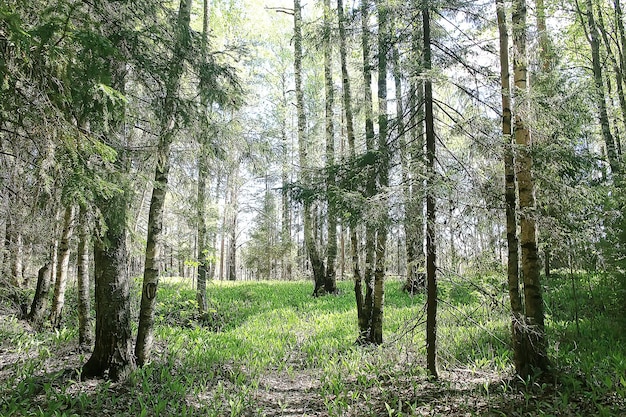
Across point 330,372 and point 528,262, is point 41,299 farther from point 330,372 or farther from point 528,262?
point 528,262

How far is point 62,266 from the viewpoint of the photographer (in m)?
7.14

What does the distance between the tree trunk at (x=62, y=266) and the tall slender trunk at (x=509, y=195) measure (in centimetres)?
644

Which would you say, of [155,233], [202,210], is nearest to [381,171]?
[155,233]

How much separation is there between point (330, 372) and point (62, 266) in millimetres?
5066

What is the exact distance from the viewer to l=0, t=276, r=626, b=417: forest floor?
4.41m

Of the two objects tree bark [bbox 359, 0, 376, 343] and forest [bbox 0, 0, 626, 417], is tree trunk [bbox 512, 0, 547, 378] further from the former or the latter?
tree bark [bbox 359, 0, 376, 343]

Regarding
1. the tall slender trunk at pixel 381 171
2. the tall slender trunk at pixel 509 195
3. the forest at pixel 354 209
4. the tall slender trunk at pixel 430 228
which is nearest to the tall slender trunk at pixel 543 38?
the forest at pixel 354 209

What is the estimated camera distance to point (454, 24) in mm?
5066

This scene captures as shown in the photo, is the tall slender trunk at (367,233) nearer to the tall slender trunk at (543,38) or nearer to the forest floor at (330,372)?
the forest floor at (330,372)

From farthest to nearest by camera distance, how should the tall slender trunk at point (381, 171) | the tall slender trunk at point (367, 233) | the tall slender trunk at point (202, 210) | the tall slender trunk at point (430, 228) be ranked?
the tall slender trunk at point (367, 233) → the tall slender trunk at point (202, 210) → the tall slender trunk at point (381, 171) → the tall slender trunk at point (430, 228)

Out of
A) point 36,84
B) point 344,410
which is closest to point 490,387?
point 344,410

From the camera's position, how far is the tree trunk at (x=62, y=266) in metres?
6.75

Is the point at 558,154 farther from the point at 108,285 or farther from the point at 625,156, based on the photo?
the point at 108,285

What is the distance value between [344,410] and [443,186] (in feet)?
9.14
